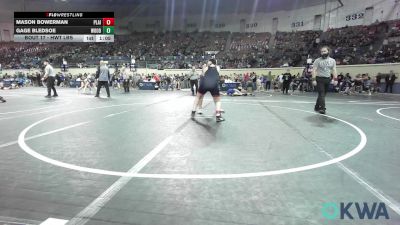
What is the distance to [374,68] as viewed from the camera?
885 inches

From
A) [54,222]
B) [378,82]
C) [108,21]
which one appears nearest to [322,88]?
[54,222]

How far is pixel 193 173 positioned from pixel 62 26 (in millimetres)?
19204

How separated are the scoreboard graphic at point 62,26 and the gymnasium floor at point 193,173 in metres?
14.9

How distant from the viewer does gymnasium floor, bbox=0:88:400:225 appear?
266cm

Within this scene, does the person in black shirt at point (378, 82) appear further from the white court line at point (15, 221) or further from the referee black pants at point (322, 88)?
the white court line at point (15, 221)

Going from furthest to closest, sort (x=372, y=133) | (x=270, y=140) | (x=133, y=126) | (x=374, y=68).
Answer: (x=374, y=68), (x=133, y=126), (x=372, y=133), (x=270, y=140)

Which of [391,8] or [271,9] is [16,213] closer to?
[391,8]

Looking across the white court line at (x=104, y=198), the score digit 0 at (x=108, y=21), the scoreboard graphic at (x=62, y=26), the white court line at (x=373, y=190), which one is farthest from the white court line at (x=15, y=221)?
the score digit 0 at (x=108, y=21)

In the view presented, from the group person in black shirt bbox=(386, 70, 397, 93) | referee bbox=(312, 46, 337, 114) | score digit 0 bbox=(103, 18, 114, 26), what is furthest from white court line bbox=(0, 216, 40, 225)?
person in black shirt bbox=(386, 70, 397, 93)

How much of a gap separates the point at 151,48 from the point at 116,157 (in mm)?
38710

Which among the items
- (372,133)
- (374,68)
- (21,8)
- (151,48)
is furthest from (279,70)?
(21,8)

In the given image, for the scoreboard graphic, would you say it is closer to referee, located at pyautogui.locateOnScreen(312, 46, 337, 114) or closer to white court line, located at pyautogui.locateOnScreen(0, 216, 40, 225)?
referee, located at pyautogui.locateOnScreen(312, 46, 337, 114)

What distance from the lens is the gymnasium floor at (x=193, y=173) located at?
2.66 meters

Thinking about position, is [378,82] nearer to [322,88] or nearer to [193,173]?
[322,88]
